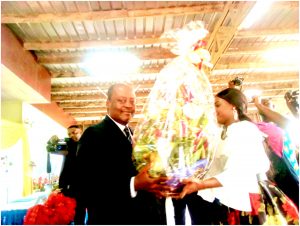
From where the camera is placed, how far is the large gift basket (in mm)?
1045

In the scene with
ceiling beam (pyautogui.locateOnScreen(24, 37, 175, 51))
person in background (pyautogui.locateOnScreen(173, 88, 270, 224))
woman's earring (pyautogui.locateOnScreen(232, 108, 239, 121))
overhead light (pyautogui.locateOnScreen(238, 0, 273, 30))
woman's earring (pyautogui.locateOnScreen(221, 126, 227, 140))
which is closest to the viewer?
person in background (pyautogui.locateOnScreen(173, 88, 270, 224))

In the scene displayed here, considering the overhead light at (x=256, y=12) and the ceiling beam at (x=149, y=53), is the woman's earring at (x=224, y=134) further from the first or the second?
the ceiling beam at (x=149, y=53)

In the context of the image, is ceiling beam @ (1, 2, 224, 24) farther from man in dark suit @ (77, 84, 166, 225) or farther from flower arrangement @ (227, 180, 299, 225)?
flower arrangement @ (227, 180, 299, 225)

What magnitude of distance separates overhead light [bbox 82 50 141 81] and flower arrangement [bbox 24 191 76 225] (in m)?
3.58

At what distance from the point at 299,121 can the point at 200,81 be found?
1.13 m

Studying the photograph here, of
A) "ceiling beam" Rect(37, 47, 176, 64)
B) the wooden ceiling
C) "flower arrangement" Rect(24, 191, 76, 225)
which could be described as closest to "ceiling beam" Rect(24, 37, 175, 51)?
the wooden ceiling

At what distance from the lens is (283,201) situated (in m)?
1.43

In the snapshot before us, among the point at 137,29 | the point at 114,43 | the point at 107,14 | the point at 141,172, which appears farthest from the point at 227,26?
the point at 141,172

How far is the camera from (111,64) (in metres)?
5.98

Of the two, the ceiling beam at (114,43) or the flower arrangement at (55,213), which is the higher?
the ceiling beam at (114,43)

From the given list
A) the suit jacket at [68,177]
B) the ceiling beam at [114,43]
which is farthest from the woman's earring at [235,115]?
the ceiling beam at [114,43]

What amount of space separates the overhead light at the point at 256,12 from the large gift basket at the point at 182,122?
2.92 m

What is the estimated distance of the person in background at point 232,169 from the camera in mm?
1261

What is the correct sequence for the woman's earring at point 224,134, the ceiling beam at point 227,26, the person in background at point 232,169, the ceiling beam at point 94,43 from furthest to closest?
the ceiling beam at point 94,43
the ceiling beam at point 227,26
the woman's earring at point 224,134
the person in background at point 232,169
